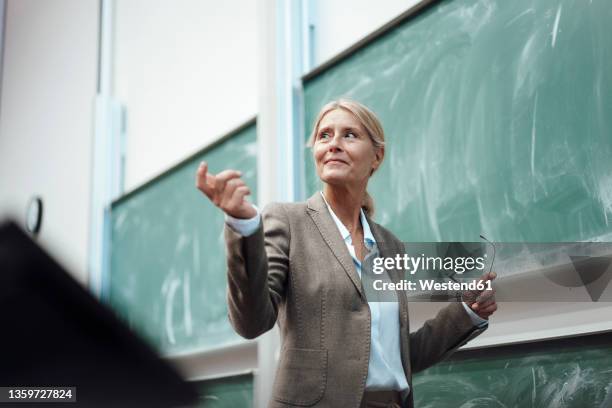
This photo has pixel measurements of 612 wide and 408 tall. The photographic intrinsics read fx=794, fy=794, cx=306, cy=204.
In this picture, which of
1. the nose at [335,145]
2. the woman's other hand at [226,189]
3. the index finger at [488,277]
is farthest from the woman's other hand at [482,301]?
the woman's other hand at [226,189]

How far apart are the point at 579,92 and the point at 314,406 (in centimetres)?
111

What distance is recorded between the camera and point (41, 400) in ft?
1.61

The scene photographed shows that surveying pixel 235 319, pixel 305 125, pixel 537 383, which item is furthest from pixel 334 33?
pixel 235 319

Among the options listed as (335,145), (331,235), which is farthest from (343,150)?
(331,235)

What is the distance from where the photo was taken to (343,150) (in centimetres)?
134

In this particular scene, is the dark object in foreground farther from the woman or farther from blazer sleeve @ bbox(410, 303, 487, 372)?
blazer sleeve @ bbox(410, 303, 487, 372)

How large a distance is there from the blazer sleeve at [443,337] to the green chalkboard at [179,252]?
1944mm

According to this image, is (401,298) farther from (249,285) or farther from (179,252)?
(179,252)

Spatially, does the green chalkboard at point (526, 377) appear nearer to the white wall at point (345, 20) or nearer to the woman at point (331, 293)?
the woman at point (331, 293)

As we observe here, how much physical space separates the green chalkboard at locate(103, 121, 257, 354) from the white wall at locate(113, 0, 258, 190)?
0.12 metres

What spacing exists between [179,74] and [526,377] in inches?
104

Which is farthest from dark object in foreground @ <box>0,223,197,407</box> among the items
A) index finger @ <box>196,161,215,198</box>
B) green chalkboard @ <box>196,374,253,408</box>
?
green chalkboard @ <box>196,374,253,408</box>

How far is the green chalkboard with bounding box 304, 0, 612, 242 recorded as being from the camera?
187 cm

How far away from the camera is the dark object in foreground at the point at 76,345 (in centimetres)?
44
